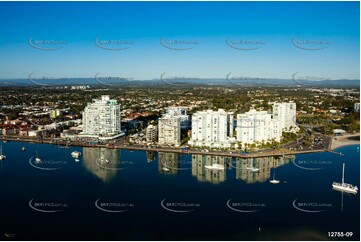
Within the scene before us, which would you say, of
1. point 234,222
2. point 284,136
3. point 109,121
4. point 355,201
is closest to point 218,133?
point 284,136

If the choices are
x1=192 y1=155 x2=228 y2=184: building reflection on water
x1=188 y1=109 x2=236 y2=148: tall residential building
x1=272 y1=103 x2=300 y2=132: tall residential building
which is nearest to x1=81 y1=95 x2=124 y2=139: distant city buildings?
x1=188 y1=109 x2=236 y2=148: tall residential building

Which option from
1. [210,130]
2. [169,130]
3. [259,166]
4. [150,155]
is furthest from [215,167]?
[169,130]

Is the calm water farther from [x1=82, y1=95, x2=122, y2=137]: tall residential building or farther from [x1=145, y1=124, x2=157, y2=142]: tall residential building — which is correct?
[x1=82, y1=95, x2=122, y2=137]: tall residential building

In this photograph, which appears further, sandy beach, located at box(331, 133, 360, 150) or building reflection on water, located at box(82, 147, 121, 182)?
sandy beach, located at box(331, 133, 360, 150)

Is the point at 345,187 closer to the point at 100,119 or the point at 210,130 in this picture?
the point at 210,130

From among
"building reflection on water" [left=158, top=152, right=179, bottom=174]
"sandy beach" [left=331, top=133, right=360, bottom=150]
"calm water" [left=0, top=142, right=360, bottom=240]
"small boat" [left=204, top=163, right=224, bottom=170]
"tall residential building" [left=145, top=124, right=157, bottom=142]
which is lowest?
"calm water" [left=0, top=142, right=360, bottom=240]

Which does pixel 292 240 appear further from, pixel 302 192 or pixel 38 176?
pixel 38 176
